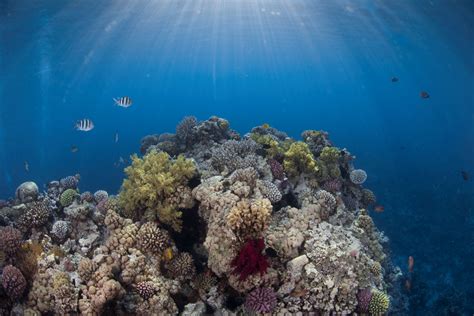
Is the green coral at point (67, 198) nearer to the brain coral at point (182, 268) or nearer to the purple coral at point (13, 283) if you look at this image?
the purple coral at point (13, 283)

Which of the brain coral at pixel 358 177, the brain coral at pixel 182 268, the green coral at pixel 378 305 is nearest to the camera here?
the green coral at pixel 378 305

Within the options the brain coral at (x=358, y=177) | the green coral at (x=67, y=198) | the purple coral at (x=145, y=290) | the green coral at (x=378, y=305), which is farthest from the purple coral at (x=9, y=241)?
the brain coral at (x=358, y=177)

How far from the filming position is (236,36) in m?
47.7

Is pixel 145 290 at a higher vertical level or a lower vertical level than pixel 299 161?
lower

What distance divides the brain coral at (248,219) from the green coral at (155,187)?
1786 mm

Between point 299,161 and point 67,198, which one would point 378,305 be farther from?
point 67,198

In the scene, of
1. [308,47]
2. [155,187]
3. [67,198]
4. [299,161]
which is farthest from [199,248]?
[308,47]

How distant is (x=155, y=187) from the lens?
7.52m

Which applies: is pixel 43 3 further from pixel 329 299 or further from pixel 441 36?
pixel 441 36

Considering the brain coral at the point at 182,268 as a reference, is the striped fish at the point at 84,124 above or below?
above

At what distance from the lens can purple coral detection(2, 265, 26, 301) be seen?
20.4 feet

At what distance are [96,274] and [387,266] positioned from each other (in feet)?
27.7

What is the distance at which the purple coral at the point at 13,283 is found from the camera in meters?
6.20

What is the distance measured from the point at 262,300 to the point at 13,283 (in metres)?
4.69
